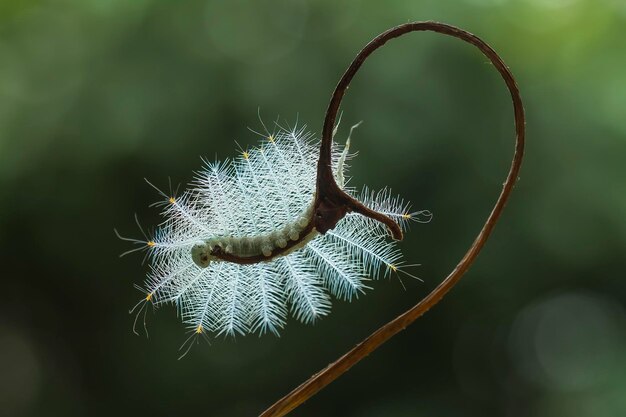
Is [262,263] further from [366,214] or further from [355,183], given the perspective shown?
[355,183]

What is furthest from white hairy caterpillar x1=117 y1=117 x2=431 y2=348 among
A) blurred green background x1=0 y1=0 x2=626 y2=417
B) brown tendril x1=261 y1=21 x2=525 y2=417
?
blurred green background x1=0 y1=0 x2=626 y2=417

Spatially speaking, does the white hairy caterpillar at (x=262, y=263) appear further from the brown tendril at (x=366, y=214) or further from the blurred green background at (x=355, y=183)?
the blurred green background at (x=355, y=183)

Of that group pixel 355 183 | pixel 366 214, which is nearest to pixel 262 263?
pixel 366 214

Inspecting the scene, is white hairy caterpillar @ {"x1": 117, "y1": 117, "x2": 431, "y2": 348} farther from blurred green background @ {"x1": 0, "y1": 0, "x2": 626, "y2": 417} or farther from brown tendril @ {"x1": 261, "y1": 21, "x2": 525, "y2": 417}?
blurred green background @ {"x1": 0, "y1": 0, "x2": 626, "y2": 417}

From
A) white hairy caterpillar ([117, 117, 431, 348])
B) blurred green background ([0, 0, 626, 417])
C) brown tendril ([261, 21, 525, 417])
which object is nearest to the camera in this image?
brown tendril ([261, 21, 525, 417])

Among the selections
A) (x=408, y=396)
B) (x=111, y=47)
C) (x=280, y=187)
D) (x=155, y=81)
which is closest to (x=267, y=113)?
(x=155, y=81)
